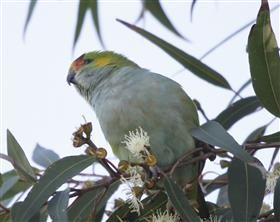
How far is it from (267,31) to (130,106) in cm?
81

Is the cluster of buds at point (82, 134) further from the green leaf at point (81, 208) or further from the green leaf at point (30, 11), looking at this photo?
the green leaf at point (30, 11)

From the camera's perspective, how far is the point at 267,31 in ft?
6.08

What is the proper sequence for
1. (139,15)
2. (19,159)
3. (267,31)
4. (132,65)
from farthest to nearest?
(139,15) < (132,65) < (19,159) < (267,31)

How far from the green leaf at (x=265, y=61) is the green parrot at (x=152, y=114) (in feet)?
1.47

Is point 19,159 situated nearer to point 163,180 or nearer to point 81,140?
point 81,140

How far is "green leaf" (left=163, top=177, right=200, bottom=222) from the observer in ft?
5.97

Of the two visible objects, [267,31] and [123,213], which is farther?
[123,213]

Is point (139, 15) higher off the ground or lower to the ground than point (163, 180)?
higher

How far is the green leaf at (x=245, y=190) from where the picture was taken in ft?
6.03

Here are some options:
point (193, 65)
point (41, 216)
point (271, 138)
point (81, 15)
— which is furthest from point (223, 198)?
point (81, 15)

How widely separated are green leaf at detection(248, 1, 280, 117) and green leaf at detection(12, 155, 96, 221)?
51 cm

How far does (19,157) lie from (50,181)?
7.9 inches

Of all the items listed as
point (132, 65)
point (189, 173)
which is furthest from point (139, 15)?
point (189, 173)

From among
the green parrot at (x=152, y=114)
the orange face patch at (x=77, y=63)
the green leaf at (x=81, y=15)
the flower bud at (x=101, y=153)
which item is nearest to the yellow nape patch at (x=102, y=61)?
the orange face patch at (x=77, y=63)
